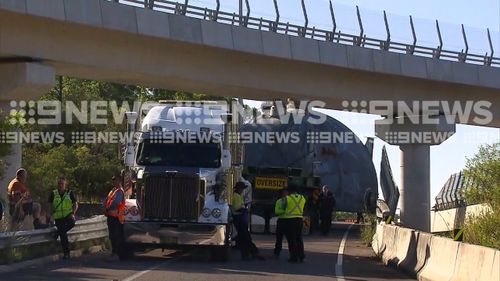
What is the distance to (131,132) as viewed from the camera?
2362 centimetres

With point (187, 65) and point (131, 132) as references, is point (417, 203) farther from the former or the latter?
point (131, 132)

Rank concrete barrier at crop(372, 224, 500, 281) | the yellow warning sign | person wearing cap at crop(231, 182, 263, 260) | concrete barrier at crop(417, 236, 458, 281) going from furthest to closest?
the yellow warning sign, person wearing cap at crop(231, 182, 263, 260), concrete barrier at crop(417, 236, 458, 281), concrete barrier at crop(372, 224, 500, 281)

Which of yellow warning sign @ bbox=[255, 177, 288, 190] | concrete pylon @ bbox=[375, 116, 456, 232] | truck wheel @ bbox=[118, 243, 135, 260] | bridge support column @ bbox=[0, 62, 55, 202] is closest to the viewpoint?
truck wheel @ bbox=[118, 243, 135, 260]

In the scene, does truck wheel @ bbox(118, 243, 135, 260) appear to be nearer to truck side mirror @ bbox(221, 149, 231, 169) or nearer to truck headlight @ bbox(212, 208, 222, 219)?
truck headlight @ bbox(212, 208, 222, 219)

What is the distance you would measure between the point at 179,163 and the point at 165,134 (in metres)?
0.79

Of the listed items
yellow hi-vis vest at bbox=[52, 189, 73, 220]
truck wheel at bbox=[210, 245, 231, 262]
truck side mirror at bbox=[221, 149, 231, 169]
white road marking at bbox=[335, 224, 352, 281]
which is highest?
truck side mirror at bbox=[221, 149, 231, 169]

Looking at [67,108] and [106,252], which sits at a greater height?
[67,108]

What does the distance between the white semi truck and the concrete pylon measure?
51.2 feet

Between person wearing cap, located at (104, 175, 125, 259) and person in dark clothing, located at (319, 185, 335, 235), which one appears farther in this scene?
person in dark clothing, located at (319, 185, 335, 235)

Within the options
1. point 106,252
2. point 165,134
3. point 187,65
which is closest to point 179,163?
point 165,134

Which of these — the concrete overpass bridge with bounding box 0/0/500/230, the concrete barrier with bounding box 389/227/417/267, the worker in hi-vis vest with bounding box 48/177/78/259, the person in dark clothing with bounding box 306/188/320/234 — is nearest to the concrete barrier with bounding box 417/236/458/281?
the concrete barrier with bounding box 389/227/417/267

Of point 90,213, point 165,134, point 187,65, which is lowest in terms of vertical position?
point 90,213

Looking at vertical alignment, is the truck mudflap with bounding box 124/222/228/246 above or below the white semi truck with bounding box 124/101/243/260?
below

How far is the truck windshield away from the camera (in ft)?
74.1
